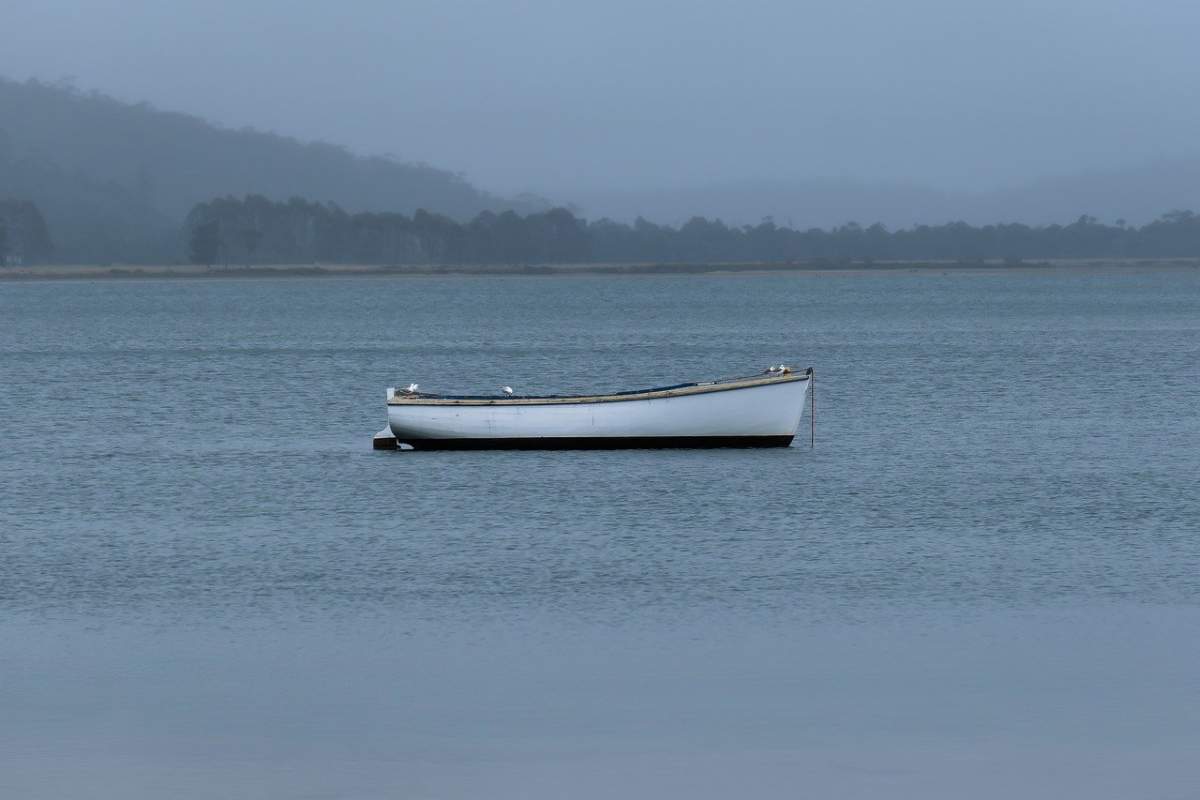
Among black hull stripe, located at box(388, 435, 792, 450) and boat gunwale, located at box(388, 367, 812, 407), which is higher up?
boat gunwale, located at box(388, 367, 812, 407)

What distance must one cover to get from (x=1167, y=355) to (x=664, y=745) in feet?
297

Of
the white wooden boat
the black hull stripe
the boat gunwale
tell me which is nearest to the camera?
the boat gunwale

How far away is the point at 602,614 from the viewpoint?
24.4 m

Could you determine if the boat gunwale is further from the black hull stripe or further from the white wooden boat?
the black hull stripe

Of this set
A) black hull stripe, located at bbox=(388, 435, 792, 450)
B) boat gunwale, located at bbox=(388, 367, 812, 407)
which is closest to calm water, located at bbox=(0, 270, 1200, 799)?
black hull stripe, located at bbox=(388, 435, 792, 450)

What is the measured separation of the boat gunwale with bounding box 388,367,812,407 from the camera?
143ft

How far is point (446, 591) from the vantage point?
2630 centimetres

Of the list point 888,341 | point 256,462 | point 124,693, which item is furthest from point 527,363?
point 124,693

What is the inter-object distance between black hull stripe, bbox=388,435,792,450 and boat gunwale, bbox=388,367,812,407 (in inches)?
39.8

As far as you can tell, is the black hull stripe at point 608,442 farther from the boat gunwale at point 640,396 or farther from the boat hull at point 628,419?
the boat gunwale at point 640,396

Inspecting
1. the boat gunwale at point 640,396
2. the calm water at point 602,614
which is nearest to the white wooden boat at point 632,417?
the boat gunwale at point 640,396

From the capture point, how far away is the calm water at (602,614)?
1722 cm

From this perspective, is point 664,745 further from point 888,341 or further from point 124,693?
point 888,341

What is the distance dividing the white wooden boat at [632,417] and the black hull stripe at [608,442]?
0.03 metres
